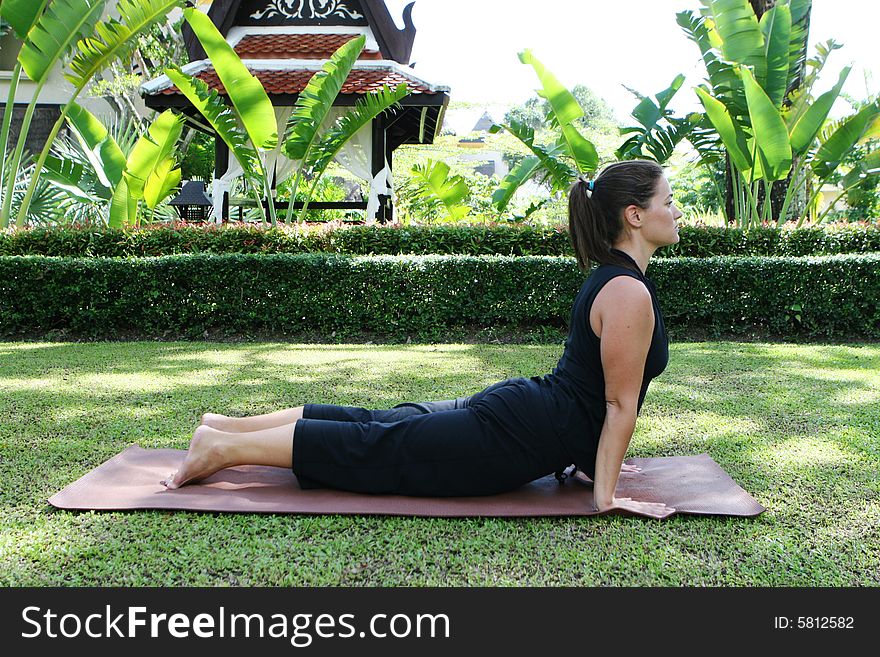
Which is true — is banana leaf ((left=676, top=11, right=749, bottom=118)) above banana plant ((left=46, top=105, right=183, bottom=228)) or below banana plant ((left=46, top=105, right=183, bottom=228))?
above

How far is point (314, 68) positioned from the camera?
11953 millimetres

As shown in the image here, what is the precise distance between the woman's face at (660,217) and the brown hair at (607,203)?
0.08 feet

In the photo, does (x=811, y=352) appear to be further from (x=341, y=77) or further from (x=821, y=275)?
(x=341, y=77)

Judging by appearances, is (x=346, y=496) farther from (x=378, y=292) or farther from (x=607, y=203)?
(x=378, y=292)

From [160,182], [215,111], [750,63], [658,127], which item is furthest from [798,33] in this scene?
[160,182]

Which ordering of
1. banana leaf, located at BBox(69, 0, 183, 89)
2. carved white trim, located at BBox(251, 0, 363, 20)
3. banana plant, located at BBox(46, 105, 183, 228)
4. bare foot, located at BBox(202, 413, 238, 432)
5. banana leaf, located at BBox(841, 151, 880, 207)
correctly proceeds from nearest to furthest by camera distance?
1. bare foot, located at BBox(202, 413, 238, 432)
2. banana leaf, located at BBox(69, 0, 183, 89)
3. banana plant, located at BBox(46, 105, 183, 228)
4. banana leaf, located at BBox(841, 151, 880, 207)
5. carved white trim, located at BBox(251, 0, 363, 20)

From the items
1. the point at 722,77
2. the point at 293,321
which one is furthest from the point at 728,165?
the point at 293,321

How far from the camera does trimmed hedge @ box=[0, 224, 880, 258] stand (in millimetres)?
9125

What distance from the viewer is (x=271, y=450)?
3.34 meters

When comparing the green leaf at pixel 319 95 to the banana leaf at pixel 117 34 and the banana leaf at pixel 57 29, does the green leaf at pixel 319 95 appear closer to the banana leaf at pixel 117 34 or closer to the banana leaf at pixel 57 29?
the banana leaf at pixel 117 34

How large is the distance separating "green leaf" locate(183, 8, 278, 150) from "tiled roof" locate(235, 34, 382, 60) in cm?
392

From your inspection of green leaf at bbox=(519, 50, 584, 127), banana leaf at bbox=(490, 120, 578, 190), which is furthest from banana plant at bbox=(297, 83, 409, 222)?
green leaf at bbox=(519, 50, 584, 127)

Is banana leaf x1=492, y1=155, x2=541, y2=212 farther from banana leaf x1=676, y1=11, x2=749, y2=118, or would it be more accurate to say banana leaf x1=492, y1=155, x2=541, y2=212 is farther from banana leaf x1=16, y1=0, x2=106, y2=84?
banana leaf x1=16, y1=0, x2=106, y2=84
